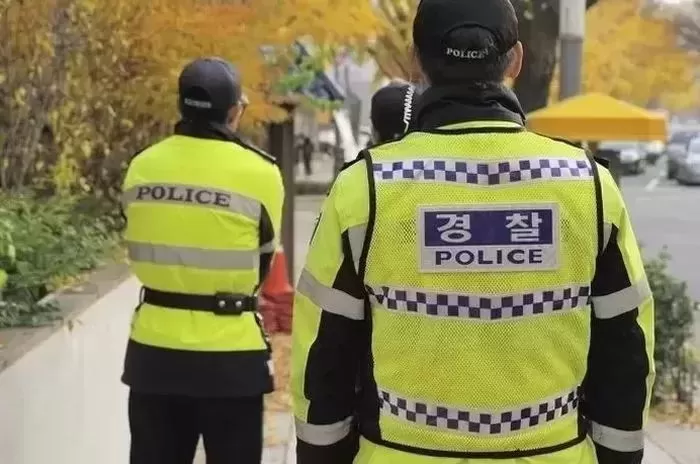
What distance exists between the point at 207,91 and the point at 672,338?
5.04m

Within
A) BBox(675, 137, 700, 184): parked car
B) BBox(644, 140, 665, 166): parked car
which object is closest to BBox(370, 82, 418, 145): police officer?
BBox(675, 137, 700, 184): parked car

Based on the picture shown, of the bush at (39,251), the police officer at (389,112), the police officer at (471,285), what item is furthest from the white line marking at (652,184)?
the police officer at (471,285)

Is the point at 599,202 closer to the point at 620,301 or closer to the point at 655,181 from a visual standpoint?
the point at 620,301

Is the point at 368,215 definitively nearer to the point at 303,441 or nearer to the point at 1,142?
the point at 303,441

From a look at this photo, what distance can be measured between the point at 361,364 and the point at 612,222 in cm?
63

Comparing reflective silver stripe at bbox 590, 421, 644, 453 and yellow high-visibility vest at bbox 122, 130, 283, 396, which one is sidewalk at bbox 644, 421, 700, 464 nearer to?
yellow high-visibility vest at bbox 122, 130, 283, 396

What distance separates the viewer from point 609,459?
2621mm

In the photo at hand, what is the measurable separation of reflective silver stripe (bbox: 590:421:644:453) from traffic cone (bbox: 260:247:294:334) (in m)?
7.81

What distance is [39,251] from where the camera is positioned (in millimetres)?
5176

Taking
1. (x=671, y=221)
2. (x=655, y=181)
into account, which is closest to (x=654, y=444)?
(x=671, y=221)

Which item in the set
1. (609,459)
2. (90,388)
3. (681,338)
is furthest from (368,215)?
(681,338)

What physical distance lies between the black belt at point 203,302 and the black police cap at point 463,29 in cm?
199

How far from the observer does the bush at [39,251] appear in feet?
15.1

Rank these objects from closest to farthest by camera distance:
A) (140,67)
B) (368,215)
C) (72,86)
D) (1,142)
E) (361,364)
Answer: (368,215), (361,364), (1,142), (72,86), (140,67)
